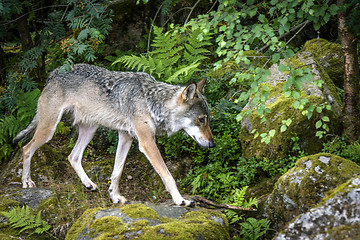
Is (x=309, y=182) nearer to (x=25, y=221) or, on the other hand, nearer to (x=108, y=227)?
(x=108, y=227)

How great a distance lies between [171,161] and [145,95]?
1685mm

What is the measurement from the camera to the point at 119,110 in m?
6.45

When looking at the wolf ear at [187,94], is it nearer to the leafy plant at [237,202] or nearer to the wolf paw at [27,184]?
the leafy plant at [237,202]

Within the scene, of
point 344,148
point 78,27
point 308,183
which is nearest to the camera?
point 308,183

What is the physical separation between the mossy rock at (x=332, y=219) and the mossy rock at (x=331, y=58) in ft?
17.5

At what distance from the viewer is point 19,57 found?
32.7 ft

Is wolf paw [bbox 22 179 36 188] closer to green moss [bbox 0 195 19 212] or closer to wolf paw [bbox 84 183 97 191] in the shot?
green moss [bbox 0 195 19 212]

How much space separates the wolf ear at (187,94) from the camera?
5773 millimetres

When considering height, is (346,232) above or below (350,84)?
above

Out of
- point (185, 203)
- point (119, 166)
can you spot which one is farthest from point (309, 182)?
point (119, 166)

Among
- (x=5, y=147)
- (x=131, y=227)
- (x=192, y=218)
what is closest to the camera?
(x=131, y=227)

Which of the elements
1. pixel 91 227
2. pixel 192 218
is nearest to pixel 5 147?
pixel 91 227

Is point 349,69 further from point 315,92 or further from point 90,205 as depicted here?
point 90,205

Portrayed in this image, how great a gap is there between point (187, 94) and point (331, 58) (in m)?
4.18
